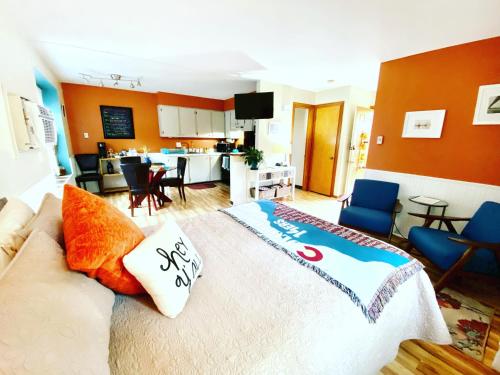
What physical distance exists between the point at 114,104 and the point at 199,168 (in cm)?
249

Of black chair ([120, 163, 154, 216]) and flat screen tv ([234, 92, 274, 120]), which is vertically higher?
flat screen tv ([234, 92, 274, 120])

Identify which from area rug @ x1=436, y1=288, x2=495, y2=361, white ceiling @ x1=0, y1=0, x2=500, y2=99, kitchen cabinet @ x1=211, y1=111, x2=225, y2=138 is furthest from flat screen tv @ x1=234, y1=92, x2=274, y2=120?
area rug @ x1=436, y1=288, x2=495, y2=361

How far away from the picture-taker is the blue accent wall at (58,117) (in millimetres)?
3633

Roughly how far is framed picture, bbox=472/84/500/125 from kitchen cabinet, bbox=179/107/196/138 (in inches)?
217

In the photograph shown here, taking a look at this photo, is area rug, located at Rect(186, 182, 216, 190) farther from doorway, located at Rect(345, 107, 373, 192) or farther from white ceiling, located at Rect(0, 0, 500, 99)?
doorway, located at Rect(345, 107, 373, 192)

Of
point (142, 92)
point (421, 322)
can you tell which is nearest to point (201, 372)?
point (421, 322)

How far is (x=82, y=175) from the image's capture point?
177 inches

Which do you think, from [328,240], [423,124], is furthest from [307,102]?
[328,240]

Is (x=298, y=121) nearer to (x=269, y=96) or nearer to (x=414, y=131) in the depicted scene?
(x=269, y=96)

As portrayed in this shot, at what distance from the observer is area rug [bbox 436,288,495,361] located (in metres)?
1.40

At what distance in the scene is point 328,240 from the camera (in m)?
1.44

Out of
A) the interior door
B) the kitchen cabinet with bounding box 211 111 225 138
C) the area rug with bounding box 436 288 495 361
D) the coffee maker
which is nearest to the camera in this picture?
the area rug with bounding box 436 288 495 361

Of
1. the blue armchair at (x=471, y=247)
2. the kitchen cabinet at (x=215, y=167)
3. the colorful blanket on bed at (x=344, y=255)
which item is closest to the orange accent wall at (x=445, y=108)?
the blue armchair at (x=471, y=247)

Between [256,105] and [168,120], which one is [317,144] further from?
[168,120]
